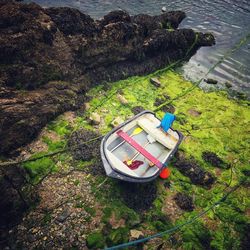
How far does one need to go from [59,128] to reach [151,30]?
10.4 m

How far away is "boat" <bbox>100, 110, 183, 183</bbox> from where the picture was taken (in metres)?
8.91

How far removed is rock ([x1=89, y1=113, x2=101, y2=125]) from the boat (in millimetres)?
1505

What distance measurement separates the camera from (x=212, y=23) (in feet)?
78.3

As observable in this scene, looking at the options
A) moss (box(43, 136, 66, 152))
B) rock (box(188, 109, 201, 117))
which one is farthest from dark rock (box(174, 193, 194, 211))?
rock (box(188, 109, 201, 117))

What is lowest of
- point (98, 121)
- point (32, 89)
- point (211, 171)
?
point (211, 171)

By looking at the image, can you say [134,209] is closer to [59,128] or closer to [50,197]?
[50,197]

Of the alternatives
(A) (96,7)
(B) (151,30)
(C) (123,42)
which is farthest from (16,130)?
(A) (96,7)

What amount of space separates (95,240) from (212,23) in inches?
885

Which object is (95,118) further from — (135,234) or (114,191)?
(135,234)

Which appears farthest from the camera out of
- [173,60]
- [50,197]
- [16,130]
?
[173,60]

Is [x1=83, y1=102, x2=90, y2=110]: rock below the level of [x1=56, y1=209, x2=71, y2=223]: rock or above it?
above

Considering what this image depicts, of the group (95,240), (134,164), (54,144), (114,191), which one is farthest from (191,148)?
(95,240)

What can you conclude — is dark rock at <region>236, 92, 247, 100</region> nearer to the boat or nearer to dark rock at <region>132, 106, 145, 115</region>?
dark rock at <region>132, 106, 145, 115</region>

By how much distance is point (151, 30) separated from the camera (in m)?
17.6
